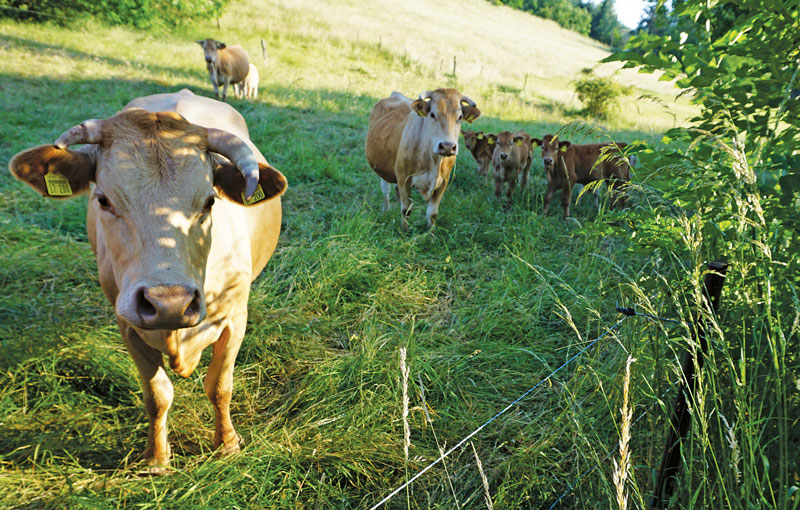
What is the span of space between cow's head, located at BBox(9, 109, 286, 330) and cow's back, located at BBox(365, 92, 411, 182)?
4.73 metres

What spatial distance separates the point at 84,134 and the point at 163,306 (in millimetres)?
904

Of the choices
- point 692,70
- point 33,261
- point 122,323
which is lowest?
point 33,261

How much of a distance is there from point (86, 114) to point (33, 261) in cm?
655

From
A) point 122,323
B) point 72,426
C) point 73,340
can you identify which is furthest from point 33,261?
point 122,323

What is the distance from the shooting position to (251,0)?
30094 millimetres

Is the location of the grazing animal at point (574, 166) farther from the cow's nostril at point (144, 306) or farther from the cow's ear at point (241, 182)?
the cow's nostril at point (144, 306)

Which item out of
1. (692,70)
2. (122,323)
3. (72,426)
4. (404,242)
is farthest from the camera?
(404,242)

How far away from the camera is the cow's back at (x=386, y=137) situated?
22.5 ft

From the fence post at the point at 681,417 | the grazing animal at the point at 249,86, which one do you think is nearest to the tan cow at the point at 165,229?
the fence post at the point at 681,417

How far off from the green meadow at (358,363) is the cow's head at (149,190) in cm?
94

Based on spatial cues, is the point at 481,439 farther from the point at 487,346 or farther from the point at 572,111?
the point at 572,111

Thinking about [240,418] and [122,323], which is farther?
[240,418]

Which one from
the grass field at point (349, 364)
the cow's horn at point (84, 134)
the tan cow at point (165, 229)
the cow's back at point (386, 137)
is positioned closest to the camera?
the tan cow at point (165, 229)

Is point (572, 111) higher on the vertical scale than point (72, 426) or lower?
higher
